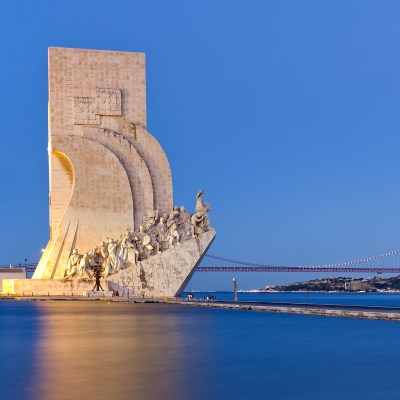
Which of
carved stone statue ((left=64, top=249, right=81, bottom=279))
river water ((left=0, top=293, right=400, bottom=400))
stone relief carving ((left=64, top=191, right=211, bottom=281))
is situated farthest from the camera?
carved stone statue ((left=64, top=249, right=81, bottom=279))

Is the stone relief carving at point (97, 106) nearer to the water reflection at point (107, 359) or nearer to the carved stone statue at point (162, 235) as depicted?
the carved stone statue at point (162, 235)

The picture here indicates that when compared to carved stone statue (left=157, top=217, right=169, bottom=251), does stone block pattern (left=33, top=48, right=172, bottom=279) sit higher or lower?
higher

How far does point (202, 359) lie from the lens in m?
7.23

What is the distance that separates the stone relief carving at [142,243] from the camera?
70.6ft

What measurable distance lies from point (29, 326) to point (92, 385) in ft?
19.9

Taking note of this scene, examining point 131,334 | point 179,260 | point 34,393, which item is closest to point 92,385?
point 34,393

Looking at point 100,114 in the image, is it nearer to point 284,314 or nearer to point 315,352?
point 284,314

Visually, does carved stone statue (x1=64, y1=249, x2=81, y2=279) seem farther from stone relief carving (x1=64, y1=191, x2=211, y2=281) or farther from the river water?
the river water

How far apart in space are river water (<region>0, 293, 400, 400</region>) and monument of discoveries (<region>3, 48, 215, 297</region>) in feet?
31.1

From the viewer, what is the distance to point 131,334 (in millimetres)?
9805

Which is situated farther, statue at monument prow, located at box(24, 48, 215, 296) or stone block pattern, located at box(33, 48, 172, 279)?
stone block pattern, located at box(33, 48, 172, 279)

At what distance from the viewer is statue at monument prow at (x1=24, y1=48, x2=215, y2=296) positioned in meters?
21.6

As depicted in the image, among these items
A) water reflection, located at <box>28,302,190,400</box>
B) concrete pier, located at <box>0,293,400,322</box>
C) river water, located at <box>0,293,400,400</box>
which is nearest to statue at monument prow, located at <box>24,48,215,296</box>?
concrete pier, located at <box>0,293,400,322</box>

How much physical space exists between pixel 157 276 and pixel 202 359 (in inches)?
564
